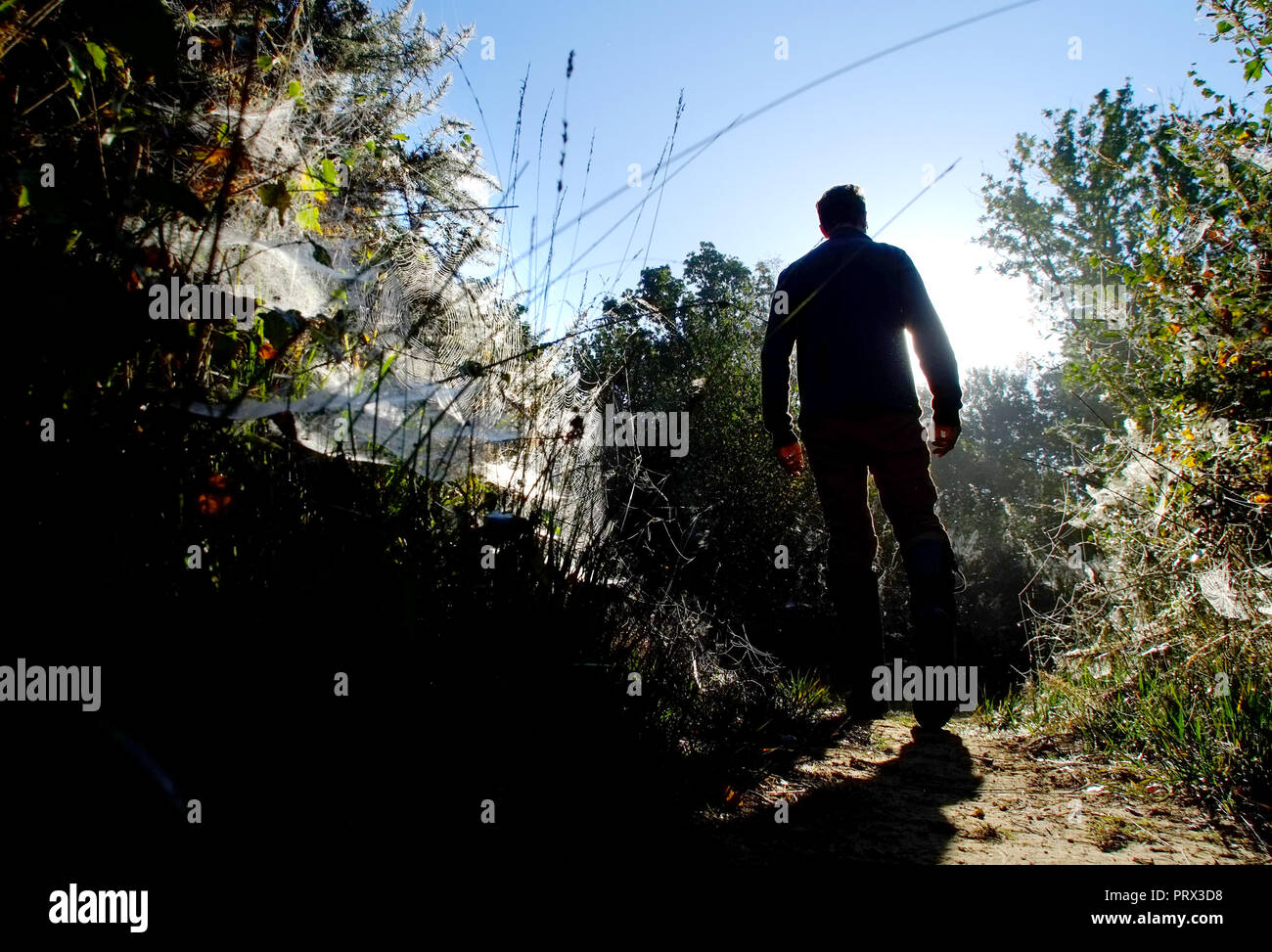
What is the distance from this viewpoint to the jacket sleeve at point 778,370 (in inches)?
118

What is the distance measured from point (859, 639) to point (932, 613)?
1.05 ft

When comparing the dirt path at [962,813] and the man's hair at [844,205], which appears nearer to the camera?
the dirt path at [962,813]

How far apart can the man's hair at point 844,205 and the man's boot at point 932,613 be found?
1.62 m

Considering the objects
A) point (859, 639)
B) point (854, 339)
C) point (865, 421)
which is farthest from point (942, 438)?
point (859, 639)

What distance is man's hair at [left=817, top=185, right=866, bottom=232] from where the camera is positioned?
3189 mm

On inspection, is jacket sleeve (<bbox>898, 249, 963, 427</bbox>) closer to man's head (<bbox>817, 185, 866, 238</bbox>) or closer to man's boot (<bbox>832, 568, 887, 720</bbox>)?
man's head (<bbox>817, 185, 866, 238</bbox>)

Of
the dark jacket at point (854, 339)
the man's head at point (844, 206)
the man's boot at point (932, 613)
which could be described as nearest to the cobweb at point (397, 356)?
the dark jacket at point (854, 339)

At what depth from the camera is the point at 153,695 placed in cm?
123

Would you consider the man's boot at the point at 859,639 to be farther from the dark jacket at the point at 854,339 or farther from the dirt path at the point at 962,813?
the dark jacket at the point at 854,339

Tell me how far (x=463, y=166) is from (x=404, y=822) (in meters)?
3.07

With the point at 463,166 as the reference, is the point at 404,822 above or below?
below
